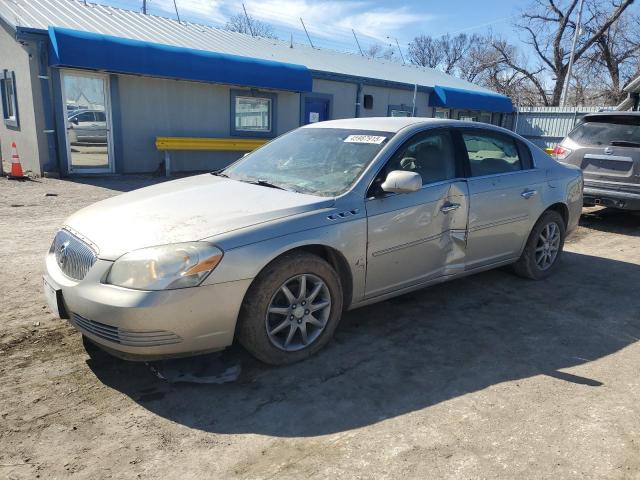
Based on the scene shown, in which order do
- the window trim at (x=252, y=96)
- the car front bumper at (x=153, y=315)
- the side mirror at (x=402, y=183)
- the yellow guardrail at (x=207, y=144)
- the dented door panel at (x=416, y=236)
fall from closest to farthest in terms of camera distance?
the car front bumper at (x=153, y=315) < the side mirror at (x=402, y=183) < the dented door panel at (x=416, y=236) < the yellow guardrail at (x=207, y=144) < the window trim at (x=252, y=96)

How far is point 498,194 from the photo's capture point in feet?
15.1

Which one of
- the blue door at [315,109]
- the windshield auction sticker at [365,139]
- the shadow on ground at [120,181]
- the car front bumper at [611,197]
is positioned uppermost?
the blue door at [315,109]

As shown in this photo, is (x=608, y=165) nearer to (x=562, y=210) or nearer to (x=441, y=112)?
(x=562, y=210)

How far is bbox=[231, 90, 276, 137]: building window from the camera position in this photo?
1447 centimetres

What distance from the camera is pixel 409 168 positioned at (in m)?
4.06

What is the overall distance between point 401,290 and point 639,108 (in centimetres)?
1128

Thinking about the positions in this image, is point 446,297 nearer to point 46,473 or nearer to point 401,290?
point 401,290

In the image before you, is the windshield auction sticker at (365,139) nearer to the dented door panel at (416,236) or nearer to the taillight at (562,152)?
the dented door panel at (416,236)

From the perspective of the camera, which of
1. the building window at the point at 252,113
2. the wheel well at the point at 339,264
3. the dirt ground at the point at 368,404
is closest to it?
the dirt ground at the point at 368,404

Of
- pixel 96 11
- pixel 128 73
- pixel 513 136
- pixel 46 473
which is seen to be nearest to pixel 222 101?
pixel 128 73

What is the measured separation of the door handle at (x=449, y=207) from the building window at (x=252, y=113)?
11.3 m

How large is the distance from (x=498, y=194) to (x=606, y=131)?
4433 millimetres

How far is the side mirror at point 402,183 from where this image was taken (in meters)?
3.57

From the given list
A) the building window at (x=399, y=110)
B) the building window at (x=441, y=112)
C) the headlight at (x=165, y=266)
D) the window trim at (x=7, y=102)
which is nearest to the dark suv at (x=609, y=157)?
the headlight at (x=165, y=266)
